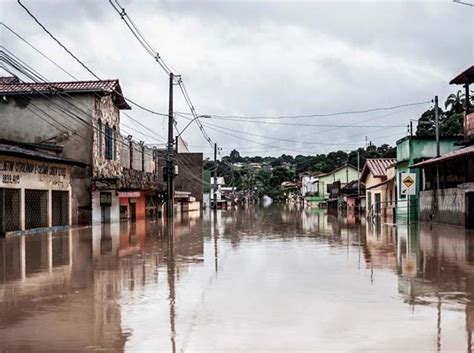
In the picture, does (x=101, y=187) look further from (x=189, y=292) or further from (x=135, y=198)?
(x=189, y=292)

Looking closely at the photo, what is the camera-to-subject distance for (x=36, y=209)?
32.6 meters

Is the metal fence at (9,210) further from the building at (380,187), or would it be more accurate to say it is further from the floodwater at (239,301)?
the building at (380,187)

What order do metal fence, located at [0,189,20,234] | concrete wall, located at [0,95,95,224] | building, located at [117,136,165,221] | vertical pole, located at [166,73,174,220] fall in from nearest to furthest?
metal fence, located at [0,189,20,234], concrete wall, located at [0,95,95,224], vertical pole, located at [166,73,174,220], building, located at [117,136,165,221]

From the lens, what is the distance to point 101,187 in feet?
130

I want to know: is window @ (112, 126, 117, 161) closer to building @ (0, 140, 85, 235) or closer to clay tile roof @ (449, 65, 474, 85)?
building @ (0, 140, 85, 235)

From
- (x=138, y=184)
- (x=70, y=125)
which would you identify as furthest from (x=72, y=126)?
(x=138, y=184)

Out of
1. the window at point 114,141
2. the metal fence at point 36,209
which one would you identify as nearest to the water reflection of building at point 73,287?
the metal fence at point 36,209

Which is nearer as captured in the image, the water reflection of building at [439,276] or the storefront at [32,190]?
the water reflection of building at [439,276]

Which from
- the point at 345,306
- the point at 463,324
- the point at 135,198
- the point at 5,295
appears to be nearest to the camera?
the point at 463,324

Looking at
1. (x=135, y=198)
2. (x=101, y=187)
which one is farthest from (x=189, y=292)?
(x=135, y=198)

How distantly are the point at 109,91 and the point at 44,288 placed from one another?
3012cm

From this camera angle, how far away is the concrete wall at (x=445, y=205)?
31.1m

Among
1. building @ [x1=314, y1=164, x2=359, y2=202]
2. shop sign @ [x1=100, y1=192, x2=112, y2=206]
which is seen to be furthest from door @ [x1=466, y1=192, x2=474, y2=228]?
building @ [x1=314, y1=164, x2=359, y2=202]

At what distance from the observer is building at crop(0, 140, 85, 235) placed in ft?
93.6
